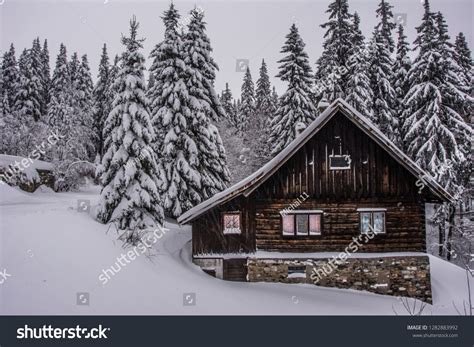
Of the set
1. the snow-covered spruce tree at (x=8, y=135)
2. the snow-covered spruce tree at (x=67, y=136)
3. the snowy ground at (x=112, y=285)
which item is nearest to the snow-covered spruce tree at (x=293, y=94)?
the snowy ground at (x=112, y=285)

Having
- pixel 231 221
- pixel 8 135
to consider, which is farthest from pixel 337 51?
pixel 8 135

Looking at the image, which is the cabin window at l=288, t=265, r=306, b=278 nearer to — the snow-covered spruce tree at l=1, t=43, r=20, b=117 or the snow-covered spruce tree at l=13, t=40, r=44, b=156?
the snow-covered spruce tree at l=13, t=40, r=44, b=156

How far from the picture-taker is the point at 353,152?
1784 centimetres

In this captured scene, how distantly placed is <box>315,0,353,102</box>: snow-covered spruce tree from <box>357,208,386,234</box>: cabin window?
12.6m

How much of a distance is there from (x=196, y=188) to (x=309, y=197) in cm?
872

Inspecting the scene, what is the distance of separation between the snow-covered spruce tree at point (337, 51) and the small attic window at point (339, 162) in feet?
38.1

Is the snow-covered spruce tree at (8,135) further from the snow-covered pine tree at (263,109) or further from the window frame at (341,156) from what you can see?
the window frame at (341,156)

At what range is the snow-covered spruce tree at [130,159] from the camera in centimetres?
1903

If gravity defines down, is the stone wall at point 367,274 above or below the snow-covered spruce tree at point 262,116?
below

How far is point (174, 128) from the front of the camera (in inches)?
938

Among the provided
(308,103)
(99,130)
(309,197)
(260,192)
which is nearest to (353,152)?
(309,197)

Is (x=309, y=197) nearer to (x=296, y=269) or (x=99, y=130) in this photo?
(x=296, y=269)

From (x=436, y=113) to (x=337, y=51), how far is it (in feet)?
28.7

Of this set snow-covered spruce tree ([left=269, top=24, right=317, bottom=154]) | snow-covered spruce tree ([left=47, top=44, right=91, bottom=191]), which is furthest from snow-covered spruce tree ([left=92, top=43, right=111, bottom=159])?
snow-covered spruce tree ([left=269, top=24, right=317, bottom=154])
